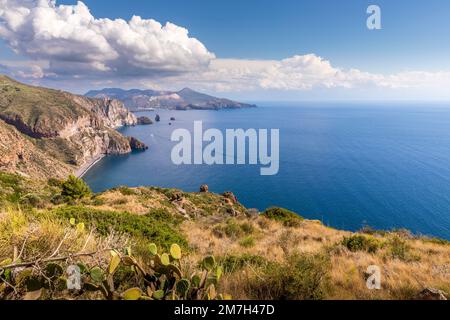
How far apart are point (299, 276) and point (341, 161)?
114 meters

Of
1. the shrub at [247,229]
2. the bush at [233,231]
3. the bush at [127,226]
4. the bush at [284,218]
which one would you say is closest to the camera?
the bush at [127,226]

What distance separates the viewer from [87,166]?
15375 centimetres

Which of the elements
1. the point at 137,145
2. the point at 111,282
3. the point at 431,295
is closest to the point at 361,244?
the point at 431,295

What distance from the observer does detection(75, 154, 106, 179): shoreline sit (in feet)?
437

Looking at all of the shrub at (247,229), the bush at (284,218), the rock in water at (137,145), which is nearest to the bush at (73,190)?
the bush at (284,218)

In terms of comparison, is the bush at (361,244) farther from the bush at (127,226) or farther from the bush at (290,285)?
the bush at (127,226)

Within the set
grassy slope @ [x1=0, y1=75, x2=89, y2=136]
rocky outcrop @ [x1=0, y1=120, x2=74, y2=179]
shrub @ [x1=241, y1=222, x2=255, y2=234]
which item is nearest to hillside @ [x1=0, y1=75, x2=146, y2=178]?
grassy slope @ [x1=0, y1=75, x2=89, y2=136]

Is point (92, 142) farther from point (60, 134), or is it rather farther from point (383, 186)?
point (383, 186)

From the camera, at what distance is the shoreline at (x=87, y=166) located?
133125 mm

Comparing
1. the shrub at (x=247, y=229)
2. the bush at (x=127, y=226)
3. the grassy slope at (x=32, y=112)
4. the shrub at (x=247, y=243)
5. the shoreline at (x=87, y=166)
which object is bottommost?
the shoreline at (x=87, y=166)

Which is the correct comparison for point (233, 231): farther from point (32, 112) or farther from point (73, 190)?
point (32, 112)

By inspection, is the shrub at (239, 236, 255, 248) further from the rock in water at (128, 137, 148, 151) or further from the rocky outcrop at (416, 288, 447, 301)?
the rock in water at (128, 137, 148, 151)

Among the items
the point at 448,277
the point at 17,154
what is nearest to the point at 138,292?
the point at 448,277

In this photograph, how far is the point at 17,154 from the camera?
339 ft
